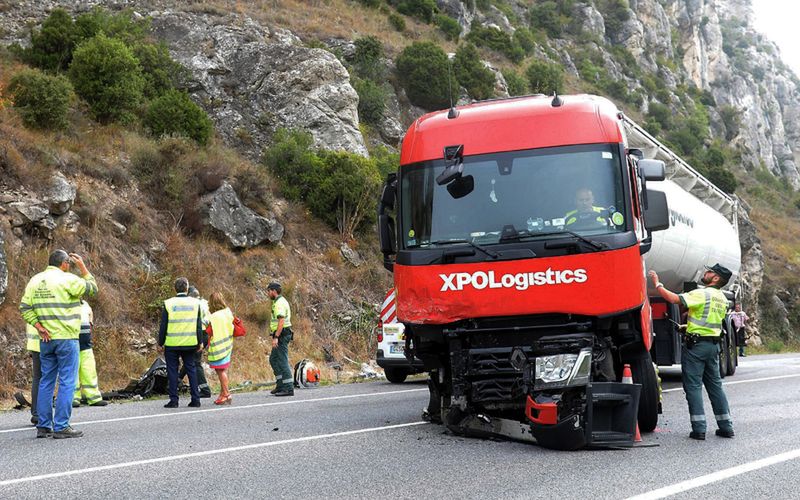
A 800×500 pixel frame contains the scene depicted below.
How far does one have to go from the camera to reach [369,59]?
112 ft

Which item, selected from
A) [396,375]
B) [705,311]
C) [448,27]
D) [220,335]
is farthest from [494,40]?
[705,311]

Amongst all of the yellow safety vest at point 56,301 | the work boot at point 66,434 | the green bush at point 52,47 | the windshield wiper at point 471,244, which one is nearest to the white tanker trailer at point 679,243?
the windshield wiper at point 471,244

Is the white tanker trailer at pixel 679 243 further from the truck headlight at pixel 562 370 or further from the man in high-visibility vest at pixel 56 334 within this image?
the man in high-visibility vest at pixel 56 334

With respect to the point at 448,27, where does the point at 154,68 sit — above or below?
below

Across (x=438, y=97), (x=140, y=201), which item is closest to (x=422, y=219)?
(x=140, y=201)

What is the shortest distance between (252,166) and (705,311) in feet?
56.1

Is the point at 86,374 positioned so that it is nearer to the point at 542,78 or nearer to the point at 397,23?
the point at 397,23

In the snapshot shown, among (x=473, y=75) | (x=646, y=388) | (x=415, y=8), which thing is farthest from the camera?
(x=415, y=8)

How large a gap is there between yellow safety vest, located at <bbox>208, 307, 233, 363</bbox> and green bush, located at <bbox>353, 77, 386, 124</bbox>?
1847 centimetres

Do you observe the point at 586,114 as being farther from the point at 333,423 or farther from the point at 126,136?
the point at 126,136

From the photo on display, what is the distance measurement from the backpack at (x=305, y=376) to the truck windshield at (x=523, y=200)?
7525mm

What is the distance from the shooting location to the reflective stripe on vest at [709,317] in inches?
328

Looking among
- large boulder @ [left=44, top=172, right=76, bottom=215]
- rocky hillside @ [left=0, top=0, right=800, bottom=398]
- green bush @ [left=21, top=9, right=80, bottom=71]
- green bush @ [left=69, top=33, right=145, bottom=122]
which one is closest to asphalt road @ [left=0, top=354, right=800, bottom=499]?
rocky hillside @ [left=0, top=0, right=800, bottom=398]

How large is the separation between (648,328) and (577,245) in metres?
1.56
